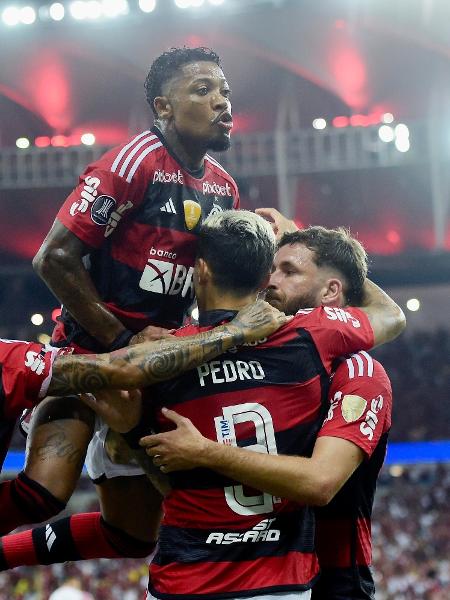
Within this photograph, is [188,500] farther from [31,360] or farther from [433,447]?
[433,447]

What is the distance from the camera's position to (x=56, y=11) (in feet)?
64.4

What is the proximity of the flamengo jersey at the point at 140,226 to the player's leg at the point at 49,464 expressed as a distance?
0.28 metres

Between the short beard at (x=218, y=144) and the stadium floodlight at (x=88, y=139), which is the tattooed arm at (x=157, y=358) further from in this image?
the stadium floodlight at (x=88, y=139)

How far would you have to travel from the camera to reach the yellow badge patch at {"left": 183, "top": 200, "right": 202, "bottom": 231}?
10.9 feet

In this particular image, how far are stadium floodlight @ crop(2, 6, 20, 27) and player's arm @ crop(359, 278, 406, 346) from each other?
1792 cm

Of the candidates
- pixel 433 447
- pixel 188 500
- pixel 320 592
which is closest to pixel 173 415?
pixel 188 500

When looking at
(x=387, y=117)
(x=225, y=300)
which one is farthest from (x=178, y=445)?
(x=387, y=117)

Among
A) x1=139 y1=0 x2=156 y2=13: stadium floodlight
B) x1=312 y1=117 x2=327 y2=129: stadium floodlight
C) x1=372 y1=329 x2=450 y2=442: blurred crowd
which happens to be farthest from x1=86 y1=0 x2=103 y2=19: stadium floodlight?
x1=372 y1=329 x2=450 y2=442: blurred crowd

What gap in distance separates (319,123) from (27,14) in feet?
23.3

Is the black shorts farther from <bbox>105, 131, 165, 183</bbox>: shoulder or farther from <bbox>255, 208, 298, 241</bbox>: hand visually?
<bbox>105, 131, 165, 183</bbox>: shoulder

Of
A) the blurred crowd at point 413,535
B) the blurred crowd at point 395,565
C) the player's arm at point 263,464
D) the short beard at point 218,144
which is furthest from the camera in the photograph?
the blurred crowd at point 395,565

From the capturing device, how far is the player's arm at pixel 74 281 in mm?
3109

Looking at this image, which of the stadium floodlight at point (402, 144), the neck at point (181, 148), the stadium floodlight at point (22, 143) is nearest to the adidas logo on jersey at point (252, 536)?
the neck at point (181, 148)

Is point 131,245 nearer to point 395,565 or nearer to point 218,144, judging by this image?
point 218,144
